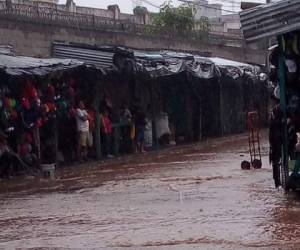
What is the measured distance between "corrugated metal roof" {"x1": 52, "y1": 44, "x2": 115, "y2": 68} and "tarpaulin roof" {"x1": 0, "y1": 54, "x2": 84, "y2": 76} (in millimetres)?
1482

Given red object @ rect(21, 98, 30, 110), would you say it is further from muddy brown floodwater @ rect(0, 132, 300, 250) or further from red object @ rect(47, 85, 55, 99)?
muddy brown floodwater @ rect(0, 132, 300, 250)

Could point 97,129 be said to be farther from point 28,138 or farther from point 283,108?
point 283,108

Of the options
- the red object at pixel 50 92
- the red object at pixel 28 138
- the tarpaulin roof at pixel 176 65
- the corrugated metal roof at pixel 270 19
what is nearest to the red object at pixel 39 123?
the red object at pixel 28 138

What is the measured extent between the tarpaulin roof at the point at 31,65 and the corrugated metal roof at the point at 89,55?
1482mm

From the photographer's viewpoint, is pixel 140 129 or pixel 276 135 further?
pixel 140 129

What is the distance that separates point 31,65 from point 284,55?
270 inches

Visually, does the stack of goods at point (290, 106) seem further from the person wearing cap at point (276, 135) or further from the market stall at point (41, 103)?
the market stall at point (41, 103)

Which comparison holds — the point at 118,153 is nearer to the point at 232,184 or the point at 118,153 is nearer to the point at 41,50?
the point at 41,50

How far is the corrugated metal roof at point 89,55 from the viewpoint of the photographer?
1898 centimetres

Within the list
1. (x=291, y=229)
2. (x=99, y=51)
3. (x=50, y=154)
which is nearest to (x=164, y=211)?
(x=291, y=229)

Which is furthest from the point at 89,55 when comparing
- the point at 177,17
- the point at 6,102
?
the point at 177,17

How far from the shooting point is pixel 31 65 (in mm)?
15961

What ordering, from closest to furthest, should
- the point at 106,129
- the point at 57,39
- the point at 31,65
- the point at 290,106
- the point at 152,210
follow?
the point at 152,210 → the point at 290,106 → the point at 31,65 → the point at 106,129 → the point at 57,39

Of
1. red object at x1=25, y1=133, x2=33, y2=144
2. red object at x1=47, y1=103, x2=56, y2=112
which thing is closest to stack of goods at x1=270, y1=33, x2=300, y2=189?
red object at x1=25, y1=133, x2=33, y2=144
